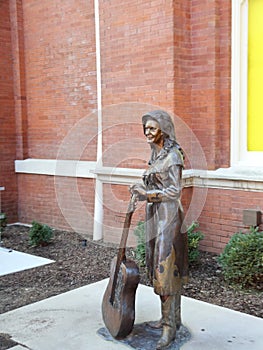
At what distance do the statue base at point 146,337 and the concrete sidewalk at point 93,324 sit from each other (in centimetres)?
5

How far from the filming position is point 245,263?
5.18 metres

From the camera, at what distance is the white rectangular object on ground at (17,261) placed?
6.41 m

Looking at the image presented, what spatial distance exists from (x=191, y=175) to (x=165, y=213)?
331 cm

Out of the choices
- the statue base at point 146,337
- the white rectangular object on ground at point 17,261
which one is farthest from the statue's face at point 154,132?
the white rectangular object on ground at point 17,261

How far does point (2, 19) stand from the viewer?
30.7ft

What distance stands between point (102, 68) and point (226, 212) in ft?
10.3

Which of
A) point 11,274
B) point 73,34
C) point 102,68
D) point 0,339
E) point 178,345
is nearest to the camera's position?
point 178,345

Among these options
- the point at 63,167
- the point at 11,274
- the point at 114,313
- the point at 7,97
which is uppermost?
the point at 7,97

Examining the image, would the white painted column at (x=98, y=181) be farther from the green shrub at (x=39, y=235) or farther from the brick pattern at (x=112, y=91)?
the green shrub at (x=39, y=235)

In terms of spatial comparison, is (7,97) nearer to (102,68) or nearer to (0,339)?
(102,68)

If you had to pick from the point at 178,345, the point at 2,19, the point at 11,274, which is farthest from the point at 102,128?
the point at 178,345

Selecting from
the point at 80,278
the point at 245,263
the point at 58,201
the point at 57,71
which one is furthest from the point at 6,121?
the point at 245,263

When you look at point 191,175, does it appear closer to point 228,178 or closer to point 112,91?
point 228,178

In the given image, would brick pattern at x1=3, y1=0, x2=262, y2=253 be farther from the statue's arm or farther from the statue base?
the statue's arm
